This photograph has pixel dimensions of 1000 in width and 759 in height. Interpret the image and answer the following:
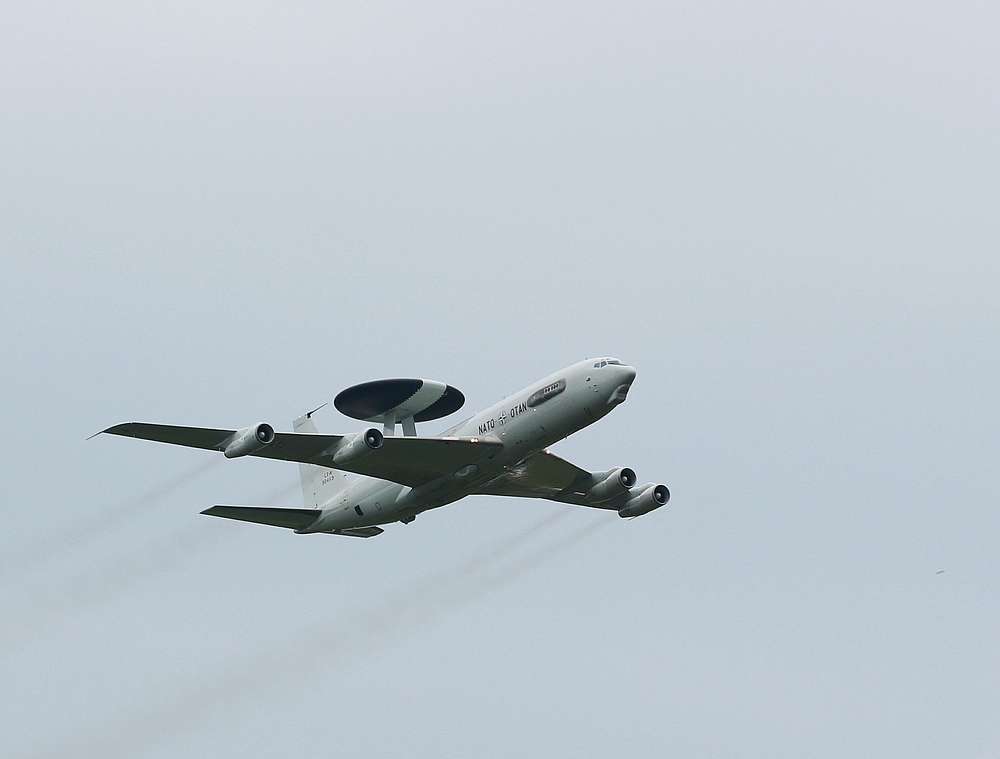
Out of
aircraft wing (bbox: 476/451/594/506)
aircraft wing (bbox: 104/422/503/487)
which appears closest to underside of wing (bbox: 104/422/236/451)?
aircraft wing (bbox: 104/422/503/487)

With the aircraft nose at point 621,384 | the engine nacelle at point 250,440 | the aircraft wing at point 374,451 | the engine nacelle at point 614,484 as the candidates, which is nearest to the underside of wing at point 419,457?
the aircraft wing at point 374,451

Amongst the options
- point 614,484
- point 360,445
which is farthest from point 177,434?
point 614,484

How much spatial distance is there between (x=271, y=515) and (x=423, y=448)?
1115cm

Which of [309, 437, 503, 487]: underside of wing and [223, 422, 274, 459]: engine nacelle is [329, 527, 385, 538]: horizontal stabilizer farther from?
[223, 422, 274, 459]: engine nacelle

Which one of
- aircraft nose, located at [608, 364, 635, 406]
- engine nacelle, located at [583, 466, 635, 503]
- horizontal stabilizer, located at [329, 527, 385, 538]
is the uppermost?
horizontal stabilizer, located at [329, 527, 385, 538]

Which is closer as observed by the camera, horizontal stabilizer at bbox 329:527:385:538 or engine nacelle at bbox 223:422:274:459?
engine nacelle at bbox 223:422:274:459

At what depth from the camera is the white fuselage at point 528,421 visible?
6531cm

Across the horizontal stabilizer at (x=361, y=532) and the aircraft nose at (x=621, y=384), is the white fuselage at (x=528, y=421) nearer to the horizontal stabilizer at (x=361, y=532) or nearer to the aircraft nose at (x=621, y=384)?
the aircraft nose at (x=621, y=384)

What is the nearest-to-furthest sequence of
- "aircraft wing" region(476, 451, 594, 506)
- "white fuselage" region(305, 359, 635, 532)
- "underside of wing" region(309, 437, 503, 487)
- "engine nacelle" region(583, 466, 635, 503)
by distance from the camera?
"white fuselage" region(305, 359, 635, 532) → "underside of wing" region(309, 437, 503, 487) → "aircraft wing" region(476, 451, 594, 506) → "engine nacelle" region(583, 466, 635, 503)

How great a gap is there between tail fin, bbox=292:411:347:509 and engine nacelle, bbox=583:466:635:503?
561 inches

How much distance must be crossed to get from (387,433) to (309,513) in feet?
26.2

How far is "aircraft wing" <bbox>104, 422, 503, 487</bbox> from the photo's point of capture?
207ft

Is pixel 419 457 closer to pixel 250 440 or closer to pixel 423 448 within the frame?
pixel 423 448

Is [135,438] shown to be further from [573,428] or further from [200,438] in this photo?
[573,428]
